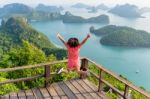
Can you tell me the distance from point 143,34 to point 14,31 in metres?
70.0

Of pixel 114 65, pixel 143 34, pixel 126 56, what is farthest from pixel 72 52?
pixel 143 34

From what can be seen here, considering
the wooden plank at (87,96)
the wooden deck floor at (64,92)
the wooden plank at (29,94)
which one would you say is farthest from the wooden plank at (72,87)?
the wooden plank at (29,94)

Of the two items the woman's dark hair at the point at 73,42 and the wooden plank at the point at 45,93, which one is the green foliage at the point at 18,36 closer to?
the wooden plank at the point at 45,93

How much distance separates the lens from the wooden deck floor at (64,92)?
6.54 meters

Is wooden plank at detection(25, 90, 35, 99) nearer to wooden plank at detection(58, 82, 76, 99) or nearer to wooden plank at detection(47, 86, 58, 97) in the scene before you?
wooden plank at detection(47, 86, 58, 97)

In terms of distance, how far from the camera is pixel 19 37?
111 m

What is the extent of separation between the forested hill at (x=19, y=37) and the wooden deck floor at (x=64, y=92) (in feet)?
249

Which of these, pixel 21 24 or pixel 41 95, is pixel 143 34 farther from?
pixel 41 95

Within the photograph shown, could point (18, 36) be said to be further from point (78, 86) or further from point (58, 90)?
point (58, 90)

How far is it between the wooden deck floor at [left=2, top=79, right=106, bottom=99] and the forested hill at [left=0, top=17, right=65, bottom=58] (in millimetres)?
75905

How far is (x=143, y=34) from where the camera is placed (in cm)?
14838

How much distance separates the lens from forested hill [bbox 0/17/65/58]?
96.1 metres

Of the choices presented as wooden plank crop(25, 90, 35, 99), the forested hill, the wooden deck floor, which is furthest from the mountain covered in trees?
wooden plank crop(25, 90, 35, 99)

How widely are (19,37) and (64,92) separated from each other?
107 meters
